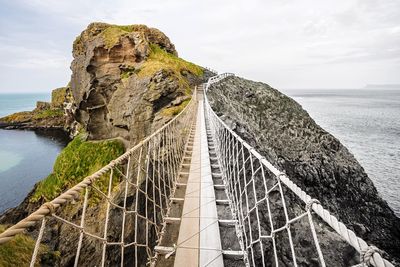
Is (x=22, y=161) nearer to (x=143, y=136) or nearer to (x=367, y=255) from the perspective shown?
(x=143, y=136)

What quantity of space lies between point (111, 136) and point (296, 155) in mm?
17084

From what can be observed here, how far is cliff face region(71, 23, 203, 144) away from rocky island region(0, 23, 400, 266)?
6 centimetres

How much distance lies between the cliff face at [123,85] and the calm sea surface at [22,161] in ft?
33.9

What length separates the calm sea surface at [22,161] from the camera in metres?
23.6

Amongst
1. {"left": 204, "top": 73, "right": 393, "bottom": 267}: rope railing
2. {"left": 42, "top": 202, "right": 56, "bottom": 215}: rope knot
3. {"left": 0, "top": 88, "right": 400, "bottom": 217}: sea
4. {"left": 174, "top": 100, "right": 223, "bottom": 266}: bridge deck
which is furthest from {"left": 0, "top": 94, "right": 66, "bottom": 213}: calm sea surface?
{"left": 42, "top": 202, "right": 56, "bottom": 215}: rope knot

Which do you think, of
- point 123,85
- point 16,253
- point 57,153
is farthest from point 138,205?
point 57,153

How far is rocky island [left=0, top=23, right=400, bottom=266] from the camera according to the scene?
36.8 feet

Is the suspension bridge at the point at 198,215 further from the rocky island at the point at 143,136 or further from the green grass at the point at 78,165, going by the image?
the green grass at the point at 78,165

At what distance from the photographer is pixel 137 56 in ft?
54.9

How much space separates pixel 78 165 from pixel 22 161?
24463mm

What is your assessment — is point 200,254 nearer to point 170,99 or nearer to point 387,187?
point 170,99

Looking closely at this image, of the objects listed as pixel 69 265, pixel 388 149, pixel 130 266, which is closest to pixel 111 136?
pixel 69 265

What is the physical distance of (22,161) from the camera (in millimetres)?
34188

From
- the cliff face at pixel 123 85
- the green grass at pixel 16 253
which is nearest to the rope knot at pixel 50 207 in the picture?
the green grass at pixel 16 253
